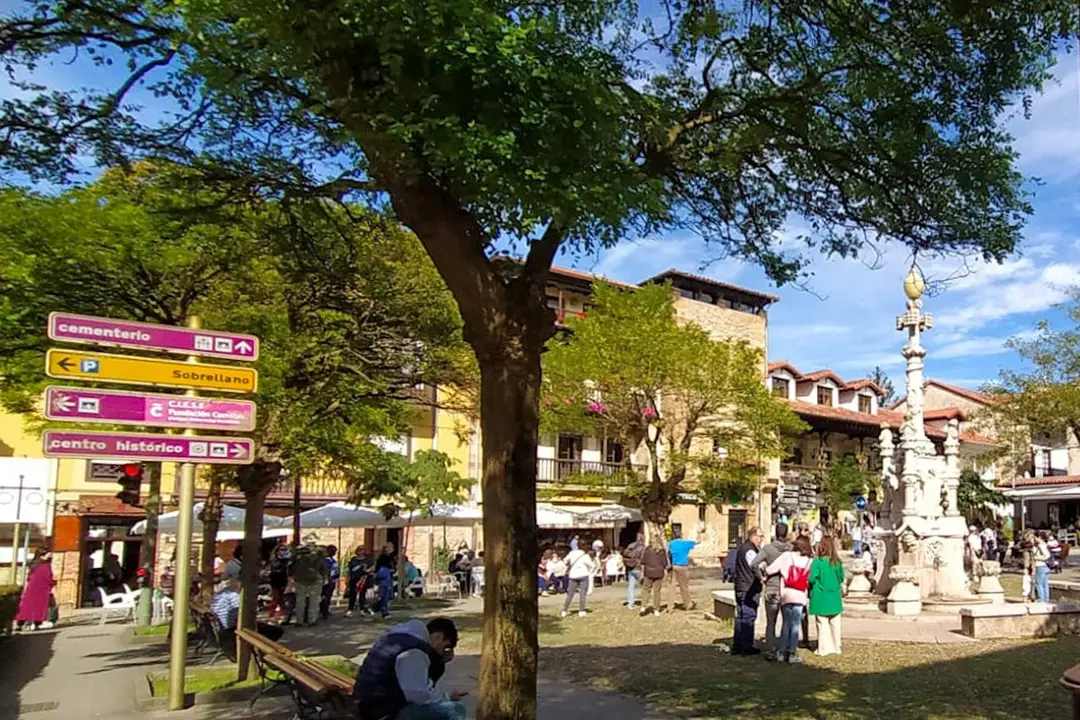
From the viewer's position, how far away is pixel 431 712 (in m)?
5.52

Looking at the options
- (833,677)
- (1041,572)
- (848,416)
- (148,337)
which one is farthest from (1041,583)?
(848,416)

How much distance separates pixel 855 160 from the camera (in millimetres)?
7375

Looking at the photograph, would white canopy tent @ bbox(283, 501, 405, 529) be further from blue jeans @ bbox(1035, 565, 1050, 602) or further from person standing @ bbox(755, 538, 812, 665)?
blue jeans @ bbox(1035, 565, 1050, 602)

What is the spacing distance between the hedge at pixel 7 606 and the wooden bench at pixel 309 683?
7585 millimetres

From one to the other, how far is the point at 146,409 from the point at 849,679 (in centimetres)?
749

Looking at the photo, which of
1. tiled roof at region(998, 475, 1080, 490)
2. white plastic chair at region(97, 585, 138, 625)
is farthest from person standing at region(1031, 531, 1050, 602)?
tiled roof at region(998, 475, 1080, 490)

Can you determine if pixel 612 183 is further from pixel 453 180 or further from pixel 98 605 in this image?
pixel 98 605

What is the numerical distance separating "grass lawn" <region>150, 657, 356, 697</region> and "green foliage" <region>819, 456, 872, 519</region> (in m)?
37.8

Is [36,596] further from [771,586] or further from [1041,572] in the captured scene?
[1041,572]

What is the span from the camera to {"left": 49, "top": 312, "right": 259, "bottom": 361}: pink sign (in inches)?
311

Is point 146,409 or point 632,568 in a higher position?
point 146,409

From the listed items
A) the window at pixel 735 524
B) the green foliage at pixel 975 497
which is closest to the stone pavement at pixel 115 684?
the green foliage at pixel 975 497

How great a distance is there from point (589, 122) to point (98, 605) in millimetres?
25405

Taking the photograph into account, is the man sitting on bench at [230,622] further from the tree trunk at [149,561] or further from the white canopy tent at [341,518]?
the white canopy tent at [341,518]
